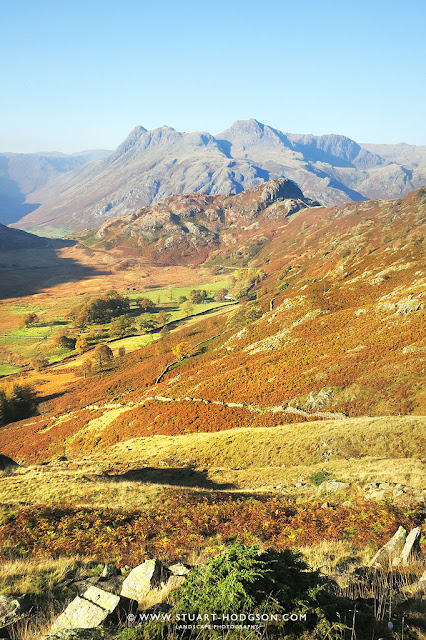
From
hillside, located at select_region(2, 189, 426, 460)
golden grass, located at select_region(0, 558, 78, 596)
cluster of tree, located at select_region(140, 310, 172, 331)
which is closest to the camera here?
golden grass, located at select_region(0, 558, 78, 596)

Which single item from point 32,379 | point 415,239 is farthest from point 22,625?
point 32,379

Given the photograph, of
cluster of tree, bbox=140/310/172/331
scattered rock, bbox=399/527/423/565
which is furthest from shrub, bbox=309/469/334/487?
cluster of tree, bbox=140/310/172/331

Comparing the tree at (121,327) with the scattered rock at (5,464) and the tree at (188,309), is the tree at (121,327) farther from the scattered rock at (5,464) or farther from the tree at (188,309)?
the scattered rock at (5,464)

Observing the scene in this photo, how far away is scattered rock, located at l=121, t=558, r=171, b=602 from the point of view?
7.61 metres

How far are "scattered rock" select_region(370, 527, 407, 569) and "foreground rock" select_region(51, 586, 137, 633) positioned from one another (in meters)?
7.82

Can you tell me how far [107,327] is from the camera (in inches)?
7116

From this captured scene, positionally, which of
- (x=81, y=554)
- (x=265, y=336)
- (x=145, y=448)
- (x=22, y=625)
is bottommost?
(x=145, y=448)

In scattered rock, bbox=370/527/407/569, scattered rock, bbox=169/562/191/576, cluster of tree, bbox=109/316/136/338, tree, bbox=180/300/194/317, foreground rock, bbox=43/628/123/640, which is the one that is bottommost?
cluster of tree, bbox=109/316/136/338

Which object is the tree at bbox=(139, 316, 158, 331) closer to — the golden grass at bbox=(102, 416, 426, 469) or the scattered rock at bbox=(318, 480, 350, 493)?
the golden grass at bbox=(102, 416, 426, 469)

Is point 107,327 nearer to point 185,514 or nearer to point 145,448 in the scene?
point 145,448

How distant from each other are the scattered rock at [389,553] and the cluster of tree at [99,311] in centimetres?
18558

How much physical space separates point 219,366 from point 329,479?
153 ft

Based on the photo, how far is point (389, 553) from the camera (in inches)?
427

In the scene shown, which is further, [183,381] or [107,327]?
[107,327]
